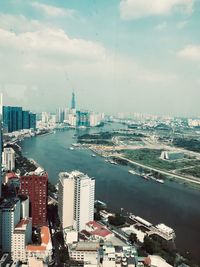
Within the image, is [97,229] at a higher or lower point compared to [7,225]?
lower

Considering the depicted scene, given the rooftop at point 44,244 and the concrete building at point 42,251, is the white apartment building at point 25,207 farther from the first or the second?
the concrete building at point 42,251

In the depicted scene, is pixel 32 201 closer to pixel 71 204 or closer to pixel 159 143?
pixel 71 204

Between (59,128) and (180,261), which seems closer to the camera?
(180,261)

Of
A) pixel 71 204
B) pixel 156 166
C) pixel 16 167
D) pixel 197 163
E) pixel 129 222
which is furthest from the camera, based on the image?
pixel 197 163

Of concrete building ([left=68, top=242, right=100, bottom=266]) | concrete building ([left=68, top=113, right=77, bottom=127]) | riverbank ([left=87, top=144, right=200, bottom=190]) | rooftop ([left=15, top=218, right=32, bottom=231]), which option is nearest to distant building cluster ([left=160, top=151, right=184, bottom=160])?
riverbank ([left=87, top=144, right=200, bottom=190])

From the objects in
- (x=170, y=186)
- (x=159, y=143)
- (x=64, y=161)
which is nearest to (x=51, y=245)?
(x=170, y=186)

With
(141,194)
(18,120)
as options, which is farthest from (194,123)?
(141,194)

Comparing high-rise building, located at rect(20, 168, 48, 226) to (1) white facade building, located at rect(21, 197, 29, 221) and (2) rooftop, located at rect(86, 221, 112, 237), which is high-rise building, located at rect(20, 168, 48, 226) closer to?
(1) white facade building, located at rect(21, 197, 29, 221)

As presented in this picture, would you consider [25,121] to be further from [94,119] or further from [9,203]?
[9,203]
